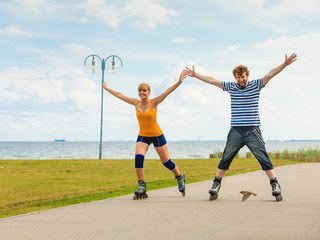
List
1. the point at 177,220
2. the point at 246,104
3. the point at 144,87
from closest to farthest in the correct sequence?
the point at 177,220
the point at 246,104
the point at 144,87

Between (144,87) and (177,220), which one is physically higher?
(144,87)

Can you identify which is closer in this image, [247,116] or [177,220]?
[177,220]

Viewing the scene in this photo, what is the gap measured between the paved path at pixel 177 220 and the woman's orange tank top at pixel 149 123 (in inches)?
43.1

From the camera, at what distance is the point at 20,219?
5.59 metres

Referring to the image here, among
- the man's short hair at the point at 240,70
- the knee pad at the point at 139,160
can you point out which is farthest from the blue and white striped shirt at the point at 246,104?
the knee pad at the point at 139,160

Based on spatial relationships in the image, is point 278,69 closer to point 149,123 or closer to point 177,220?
point 149,123

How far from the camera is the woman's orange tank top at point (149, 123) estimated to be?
7234 mm

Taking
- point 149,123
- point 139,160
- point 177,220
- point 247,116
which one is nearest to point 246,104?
point 247,116

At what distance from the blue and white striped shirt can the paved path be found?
4.17ft

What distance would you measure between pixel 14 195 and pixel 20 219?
3797 mm

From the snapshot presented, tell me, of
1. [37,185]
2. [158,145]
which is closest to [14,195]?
[37,185]

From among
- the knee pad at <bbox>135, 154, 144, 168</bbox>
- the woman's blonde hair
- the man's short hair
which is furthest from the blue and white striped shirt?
the knee pad at <bbox>135, 154, 144, 168</bbox>

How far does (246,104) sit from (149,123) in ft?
5.23

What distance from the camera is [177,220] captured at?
537 cm
